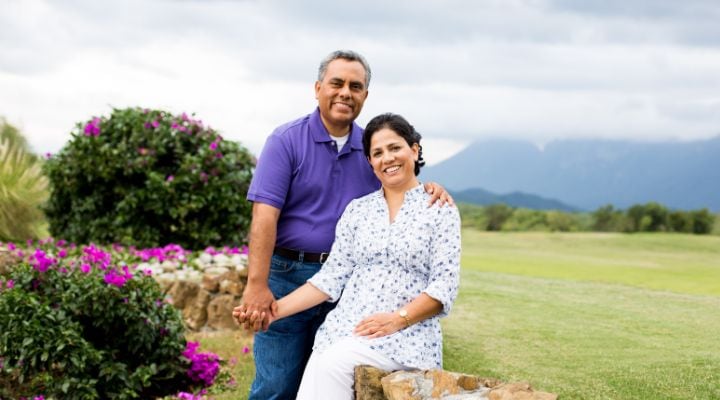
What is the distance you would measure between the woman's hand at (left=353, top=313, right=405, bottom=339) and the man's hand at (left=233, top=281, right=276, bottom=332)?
659mm

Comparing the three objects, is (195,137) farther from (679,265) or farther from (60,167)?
(679,265)

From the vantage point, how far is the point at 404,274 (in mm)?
3723

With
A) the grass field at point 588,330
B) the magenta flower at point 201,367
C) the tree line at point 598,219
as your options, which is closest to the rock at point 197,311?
the grass field at point 588,330

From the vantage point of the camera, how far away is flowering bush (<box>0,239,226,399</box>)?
540 centimetres

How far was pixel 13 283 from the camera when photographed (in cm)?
575

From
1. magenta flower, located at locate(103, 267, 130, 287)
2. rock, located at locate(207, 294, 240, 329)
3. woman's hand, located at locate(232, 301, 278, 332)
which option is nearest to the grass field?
rock, located at locate(207, 294, 240, 329)

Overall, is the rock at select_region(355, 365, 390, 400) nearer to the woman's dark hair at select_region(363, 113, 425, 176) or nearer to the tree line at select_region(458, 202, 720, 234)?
the woman's dark hair at select_region(363, 113, 425, 176)

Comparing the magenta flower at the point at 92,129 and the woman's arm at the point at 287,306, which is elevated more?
the magenta flower at the point at 92,129

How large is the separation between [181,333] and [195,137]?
4181 mm

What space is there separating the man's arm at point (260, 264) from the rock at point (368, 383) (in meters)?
0.73

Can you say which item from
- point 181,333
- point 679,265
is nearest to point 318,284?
point 181,333

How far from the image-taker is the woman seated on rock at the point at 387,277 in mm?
3600

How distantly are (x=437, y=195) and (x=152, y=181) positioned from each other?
6273 millimetres

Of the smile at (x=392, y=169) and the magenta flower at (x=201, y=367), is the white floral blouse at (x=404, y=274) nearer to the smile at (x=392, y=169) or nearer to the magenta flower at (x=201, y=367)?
the smile at (x=392, y=169)
